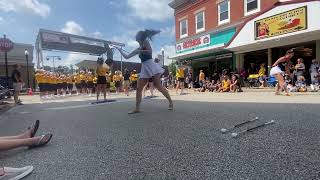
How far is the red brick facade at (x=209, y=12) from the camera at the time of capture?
70.4 ft

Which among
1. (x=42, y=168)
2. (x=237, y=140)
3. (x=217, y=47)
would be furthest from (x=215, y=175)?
(x=217, y=47)

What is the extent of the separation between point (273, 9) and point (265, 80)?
13.1 feet

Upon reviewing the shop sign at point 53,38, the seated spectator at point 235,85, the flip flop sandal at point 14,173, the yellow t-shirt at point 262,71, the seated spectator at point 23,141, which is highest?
the shop sign at point 53,38

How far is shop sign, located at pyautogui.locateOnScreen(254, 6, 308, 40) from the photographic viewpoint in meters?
16.7

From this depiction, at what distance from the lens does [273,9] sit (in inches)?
719

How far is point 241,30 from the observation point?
20.1 metres

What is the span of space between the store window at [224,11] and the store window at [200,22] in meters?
2.03

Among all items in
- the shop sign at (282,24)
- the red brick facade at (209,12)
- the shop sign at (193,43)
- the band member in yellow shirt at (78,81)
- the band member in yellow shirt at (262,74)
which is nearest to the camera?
the shop sign at (282,24)

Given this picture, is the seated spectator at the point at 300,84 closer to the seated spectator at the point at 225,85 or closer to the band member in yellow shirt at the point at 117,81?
the seated spectator at the point at 225,85

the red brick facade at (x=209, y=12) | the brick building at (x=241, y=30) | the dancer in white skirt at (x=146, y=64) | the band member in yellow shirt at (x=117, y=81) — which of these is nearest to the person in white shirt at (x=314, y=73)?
the brick building at (x=241, y=30)

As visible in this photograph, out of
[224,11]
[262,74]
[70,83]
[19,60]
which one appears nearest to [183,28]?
[224,11]

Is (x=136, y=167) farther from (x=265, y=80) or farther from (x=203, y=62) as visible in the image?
(x=203, y=62)

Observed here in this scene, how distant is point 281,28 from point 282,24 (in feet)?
0.72

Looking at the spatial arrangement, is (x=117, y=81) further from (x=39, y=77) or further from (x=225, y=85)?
(x=225, y=85)
